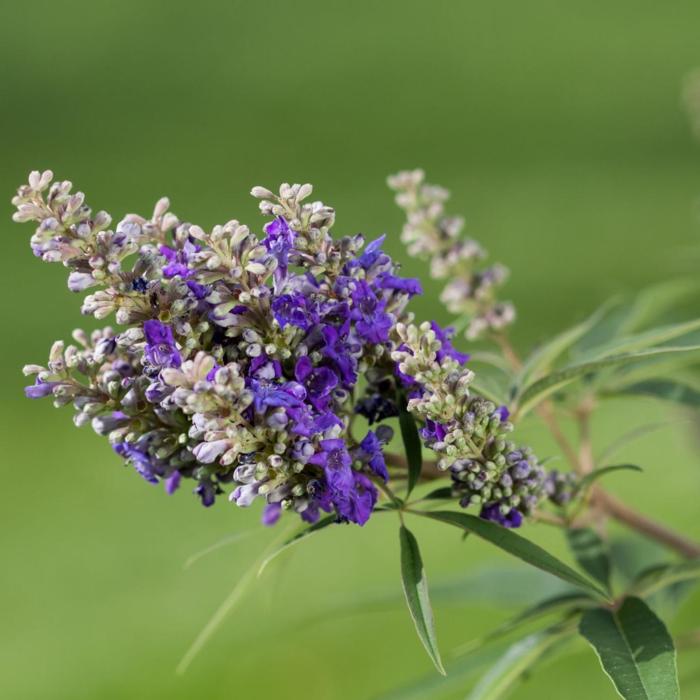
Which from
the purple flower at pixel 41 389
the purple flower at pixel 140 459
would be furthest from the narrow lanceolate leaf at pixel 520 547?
the purple flower at pixel 41 389

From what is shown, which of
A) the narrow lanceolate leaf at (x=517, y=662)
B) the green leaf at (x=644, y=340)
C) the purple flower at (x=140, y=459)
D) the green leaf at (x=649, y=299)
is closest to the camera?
the purple flower at (x=140, y=459)

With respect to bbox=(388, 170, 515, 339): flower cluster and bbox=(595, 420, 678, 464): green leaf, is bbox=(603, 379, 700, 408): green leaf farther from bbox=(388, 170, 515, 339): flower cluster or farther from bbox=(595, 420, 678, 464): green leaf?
bbox=(388, 170, 515, 339): flower cluster

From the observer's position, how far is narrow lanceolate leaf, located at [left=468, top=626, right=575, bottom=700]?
45.0 inches

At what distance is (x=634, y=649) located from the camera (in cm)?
98

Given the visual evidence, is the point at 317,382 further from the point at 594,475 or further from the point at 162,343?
the point at 594,475

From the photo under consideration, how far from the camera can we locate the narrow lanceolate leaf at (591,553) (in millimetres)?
1209

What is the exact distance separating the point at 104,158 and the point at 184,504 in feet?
10.4

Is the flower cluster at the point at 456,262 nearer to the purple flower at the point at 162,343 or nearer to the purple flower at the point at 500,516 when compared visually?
the purple flower at the point at 500,516

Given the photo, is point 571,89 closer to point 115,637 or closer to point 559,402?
point 115,637

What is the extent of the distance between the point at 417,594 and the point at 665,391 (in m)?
0.61

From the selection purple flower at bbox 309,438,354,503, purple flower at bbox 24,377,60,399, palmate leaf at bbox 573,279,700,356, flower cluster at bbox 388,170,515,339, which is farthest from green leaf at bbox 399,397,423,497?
palmate leaf at bbox 573,279,700,356

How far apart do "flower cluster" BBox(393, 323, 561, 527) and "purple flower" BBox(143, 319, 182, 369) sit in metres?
0.20

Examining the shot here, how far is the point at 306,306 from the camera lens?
901mm

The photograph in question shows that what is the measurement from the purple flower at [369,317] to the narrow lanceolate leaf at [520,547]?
181mm
